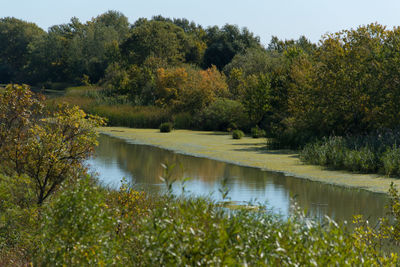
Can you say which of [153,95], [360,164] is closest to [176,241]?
[360,164]

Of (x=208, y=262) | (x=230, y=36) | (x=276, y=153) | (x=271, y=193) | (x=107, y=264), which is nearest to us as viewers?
(x=208, y=262)

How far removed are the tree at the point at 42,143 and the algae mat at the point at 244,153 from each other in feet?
24.4

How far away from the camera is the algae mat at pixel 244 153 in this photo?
16.1 meters

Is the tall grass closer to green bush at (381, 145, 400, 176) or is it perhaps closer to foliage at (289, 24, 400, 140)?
green bush at (381, 145, 400, 176)

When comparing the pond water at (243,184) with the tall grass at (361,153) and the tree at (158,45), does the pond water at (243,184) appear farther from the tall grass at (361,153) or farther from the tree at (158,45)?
the tree at (158,45)

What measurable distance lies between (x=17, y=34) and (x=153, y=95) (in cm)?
6439

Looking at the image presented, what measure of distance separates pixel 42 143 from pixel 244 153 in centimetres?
1226

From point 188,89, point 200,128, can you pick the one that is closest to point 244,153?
point 200,128

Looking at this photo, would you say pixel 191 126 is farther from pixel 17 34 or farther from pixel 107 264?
pixel 17 34

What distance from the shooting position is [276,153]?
72.7 feet

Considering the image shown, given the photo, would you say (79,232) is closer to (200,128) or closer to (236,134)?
(236,134)

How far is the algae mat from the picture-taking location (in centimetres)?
1611

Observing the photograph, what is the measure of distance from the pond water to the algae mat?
477mm

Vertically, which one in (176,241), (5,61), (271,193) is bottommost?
(271,193)
